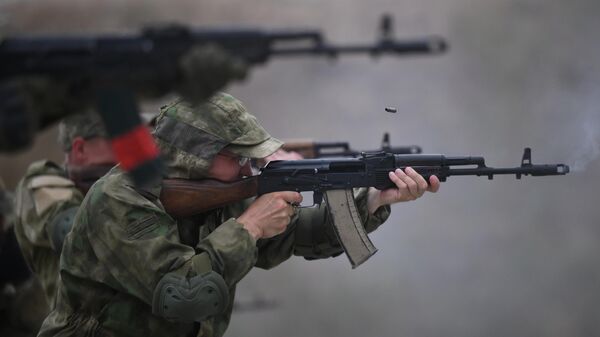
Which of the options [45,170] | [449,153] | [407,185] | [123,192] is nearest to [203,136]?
[123,192]

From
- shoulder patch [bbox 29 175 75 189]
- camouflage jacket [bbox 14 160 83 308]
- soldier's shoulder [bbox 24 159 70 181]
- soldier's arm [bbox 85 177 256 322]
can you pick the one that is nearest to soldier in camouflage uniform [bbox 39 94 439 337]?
soldier's arm [bbox 85 177 256 322]

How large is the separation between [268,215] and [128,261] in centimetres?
74

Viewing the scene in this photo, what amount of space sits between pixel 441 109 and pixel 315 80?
5.60ft

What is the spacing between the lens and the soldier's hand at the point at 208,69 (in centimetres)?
312

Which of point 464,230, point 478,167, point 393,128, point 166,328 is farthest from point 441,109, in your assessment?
point 166,328

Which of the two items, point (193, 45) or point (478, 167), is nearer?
point (193, 45)

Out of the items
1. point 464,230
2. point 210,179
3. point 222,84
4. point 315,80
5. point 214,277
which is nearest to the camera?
point 222,84

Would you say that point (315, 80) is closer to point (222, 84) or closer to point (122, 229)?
point (122, 229)

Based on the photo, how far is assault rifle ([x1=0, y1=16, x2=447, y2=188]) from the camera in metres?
3.19

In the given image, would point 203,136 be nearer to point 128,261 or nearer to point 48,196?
point 128,261

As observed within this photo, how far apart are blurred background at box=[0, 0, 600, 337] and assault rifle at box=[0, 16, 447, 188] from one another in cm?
673

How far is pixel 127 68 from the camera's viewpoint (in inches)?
126

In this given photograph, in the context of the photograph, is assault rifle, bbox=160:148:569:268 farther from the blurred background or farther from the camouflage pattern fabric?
the blurred background

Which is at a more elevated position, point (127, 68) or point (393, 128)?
point (127, 68)
